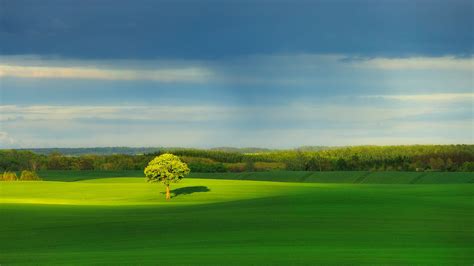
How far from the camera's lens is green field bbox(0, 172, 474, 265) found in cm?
2722

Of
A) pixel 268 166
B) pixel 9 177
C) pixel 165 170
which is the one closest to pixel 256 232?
pixel 165 170

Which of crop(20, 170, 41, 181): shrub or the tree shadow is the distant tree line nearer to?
crop(20, 170, 41, 181): shrub

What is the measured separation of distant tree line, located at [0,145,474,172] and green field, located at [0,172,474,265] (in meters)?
57.3

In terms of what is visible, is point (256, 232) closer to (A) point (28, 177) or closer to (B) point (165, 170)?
(B) point (165, 170)

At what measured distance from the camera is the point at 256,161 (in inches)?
5714

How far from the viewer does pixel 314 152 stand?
515 feet

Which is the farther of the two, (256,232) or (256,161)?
(256,161)

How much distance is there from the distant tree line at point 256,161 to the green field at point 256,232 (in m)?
57.3

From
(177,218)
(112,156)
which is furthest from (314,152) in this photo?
(177,218)

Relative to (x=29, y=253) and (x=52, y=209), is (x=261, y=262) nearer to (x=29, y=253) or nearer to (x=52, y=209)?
(x=29, y=253)

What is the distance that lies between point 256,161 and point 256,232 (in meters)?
108

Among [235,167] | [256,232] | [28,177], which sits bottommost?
[256,232]

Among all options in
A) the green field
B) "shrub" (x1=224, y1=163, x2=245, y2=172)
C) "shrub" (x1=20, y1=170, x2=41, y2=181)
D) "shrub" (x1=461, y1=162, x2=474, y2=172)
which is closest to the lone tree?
the green field

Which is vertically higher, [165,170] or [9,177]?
[165,170]
